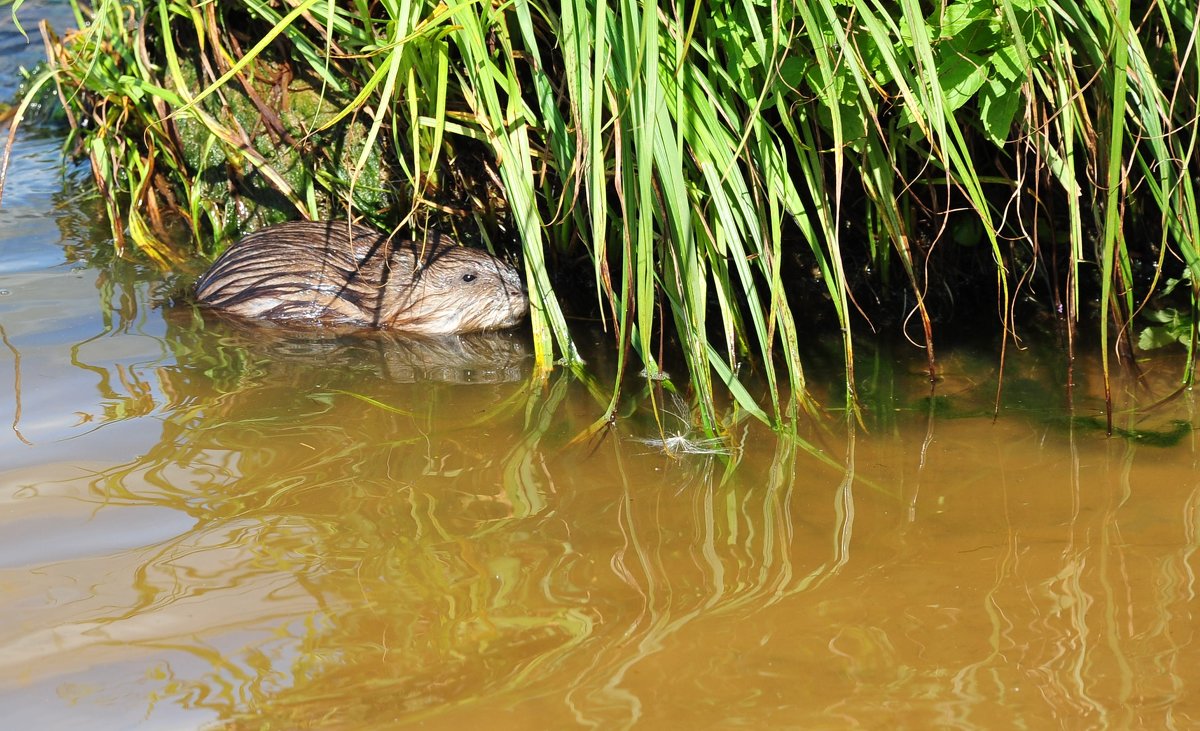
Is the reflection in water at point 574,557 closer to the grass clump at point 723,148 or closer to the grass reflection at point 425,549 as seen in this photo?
the grass reflection at point 425,549

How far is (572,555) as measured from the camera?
95.3 inches

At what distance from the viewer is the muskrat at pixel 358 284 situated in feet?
13.4

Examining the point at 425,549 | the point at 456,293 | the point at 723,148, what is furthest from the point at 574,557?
the point at 456,293

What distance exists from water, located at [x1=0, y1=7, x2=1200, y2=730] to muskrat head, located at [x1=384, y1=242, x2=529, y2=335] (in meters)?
0.62

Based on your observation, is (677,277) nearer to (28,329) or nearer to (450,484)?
(450,484)

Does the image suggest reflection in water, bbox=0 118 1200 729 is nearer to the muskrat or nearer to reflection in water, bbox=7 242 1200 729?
reflection in water, bbox=7 242 1200 729

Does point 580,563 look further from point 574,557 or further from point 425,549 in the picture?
point 425,549

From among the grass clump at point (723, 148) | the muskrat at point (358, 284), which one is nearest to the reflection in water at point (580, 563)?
the grass clump at point (723, 148)

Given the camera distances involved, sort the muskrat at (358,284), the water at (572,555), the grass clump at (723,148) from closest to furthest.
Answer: the water at (572,555) → the grass clump at (723,148) → the muskrat at (358,284)

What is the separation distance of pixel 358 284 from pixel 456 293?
384mm

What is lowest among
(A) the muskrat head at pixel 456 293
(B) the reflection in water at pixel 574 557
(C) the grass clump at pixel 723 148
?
(B) the reflection in water at pixel 574 557

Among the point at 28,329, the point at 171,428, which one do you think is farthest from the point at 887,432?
the point at 28,329

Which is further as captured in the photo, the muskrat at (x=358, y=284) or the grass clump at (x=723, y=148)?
the muskrat at (x=358, y=284)

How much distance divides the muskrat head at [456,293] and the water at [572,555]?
2.02ft
